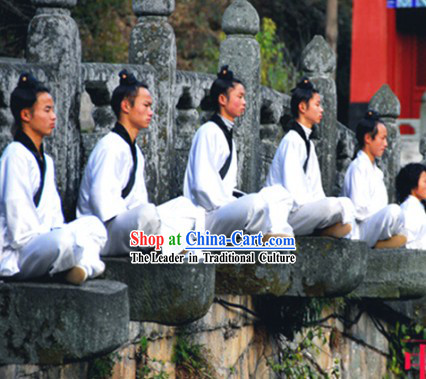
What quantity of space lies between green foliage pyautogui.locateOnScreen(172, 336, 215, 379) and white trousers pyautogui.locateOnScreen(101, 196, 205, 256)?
1.25 meters

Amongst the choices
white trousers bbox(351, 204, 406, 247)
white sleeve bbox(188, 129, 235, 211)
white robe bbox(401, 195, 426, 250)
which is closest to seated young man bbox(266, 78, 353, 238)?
white sleeve bbox(188, 129, 235, 211)

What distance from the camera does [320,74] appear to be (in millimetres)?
12695

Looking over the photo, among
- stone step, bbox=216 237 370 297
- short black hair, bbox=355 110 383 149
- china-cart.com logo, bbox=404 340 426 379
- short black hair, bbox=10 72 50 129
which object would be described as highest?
short black hair, bbox=355 110 383 149

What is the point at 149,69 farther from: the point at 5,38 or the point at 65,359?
the point at 5,38

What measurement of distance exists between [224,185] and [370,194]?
8.14ft

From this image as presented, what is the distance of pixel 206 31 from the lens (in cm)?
2011

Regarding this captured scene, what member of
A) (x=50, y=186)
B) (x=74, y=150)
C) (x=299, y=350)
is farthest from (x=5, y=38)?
(x=50, y=186)

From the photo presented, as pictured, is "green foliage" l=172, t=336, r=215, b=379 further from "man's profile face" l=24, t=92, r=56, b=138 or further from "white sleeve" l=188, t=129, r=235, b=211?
"man's profile face" l=24, t=92, r=56, b=138

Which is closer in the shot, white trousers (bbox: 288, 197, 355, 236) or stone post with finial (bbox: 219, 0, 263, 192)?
white trousers (bbox: 288, 197, 355, 236)

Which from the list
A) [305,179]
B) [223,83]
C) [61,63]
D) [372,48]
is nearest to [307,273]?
[305,179]

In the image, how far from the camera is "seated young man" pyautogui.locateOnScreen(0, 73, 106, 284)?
784 cm

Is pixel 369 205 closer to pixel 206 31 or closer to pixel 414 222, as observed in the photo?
pixel 414 222

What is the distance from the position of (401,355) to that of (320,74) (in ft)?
9.56

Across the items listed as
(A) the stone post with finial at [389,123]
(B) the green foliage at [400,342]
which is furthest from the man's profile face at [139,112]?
(B) the green foliage at [400,342]
